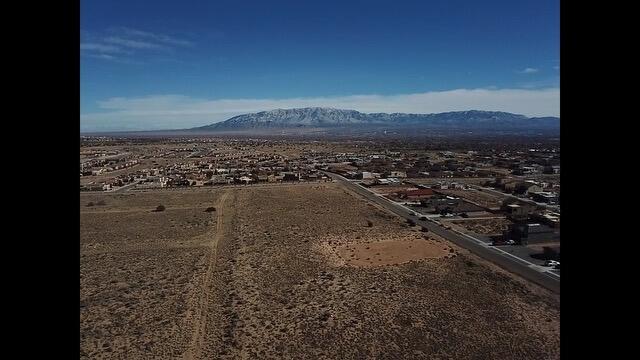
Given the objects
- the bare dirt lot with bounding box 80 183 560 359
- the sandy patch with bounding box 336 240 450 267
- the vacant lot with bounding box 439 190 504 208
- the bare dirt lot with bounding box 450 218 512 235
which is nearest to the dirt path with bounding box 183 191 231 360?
the bare dirt lot with bounding box 80 183 560 359

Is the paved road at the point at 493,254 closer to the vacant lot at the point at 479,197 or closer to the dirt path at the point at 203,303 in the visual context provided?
the vacant lot at the point at 479,197

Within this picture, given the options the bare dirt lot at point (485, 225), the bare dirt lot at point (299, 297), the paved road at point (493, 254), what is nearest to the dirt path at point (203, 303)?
the bare dirt lot at point (299, 297)

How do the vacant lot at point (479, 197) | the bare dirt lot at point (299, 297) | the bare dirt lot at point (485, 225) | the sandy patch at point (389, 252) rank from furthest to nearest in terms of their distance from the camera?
1. the vacant lot at point (479, 197)
2. the bare dirt lot at point (485, 225)
3. the sandy patch at point (389, 252)
4. the bare dirt lot at point (299, 297)

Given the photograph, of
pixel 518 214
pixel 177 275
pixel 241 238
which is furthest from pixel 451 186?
pixel 177 275

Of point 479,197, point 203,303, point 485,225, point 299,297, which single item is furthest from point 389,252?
point 479,197

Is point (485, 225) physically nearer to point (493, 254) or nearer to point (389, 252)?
point (493, 254)

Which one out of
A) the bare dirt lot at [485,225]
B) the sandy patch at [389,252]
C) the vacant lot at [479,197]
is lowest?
the sandy patch at [389,252]
